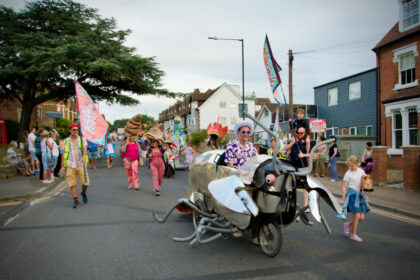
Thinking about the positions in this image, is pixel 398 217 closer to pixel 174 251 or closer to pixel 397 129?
pixel 174 251

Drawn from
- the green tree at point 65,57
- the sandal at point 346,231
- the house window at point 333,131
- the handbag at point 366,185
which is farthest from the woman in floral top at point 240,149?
the house window at point 333,131

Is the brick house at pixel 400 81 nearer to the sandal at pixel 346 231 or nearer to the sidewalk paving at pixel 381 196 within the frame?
the sidewalk paving at pixel 381 196

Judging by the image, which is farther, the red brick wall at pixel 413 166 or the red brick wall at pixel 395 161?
the red brick wall at pixel 395 161

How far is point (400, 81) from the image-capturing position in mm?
16734

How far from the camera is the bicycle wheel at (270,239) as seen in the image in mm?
3773

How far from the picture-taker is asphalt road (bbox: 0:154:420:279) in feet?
11.5

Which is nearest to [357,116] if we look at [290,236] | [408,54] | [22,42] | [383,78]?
[383,78]

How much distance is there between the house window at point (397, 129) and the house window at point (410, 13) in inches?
190

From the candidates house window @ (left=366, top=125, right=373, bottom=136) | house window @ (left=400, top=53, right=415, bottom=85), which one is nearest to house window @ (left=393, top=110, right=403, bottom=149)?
house window @ (left=400, top=53, right=415, bottom=85)

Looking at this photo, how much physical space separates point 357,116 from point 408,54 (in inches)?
217

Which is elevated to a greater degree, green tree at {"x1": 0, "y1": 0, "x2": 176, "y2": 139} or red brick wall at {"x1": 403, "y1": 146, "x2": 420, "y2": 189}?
green tree at {"x1": 0, "y1": 0, "x2": 176, "y2": 139}

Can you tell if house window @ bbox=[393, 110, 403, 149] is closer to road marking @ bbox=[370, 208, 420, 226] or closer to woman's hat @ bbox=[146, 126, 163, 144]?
road marking @ bbox=[370, 208, 420, 226]

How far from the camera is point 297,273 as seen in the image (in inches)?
137

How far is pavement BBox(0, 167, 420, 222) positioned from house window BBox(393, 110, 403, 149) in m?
7.41
